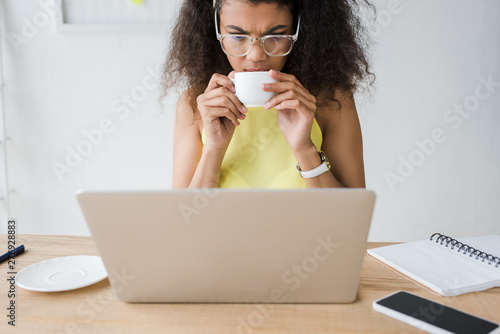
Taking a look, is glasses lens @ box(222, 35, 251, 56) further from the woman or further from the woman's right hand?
the woman's right hand

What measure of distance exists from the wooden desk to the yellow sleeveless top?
692mm

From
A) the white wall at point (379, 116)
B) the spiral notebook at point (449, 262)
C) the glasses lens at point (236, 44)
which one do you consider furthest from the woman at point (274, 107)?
the white wall at point (379, 116)

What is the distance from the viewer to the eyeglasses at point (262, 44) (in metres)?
1.24

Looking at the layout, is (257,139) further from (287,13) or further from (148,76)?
(148,76)

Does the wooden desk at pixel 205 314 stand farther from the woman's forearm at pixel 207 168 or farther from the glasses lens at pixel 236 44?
the glasses lens at pixel 236 44

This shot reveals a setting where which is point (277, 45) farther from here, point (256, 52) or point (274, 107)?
point (274, 107)

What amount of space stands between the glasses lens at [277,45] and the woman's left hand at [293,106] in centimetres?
16

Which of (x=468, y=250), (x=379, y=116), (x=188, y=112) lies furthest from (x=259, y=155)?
(x=379, y=116)

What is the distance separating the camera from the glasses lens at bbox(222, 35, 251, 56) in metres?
1.24

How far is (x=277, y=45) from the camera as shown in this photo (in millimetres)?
1258

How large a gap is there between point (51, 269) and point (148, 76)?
1.57 metres

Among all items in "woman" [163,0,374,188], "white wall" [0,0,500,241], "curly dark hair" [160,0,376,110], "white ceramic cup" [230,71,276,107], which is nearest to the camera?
"white ceramic cup" [230,71,276,107]

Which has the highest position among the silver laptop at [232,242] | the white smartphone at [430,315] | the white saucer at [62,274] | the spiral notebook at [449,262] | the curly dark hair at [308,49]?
the curly dark hair at [308,49]

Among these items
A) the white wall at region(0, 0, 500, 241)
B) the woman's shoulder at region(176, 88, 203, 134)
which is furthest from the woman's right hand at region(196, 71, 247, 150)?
the white wall at region(0, 0, 500, 241)
